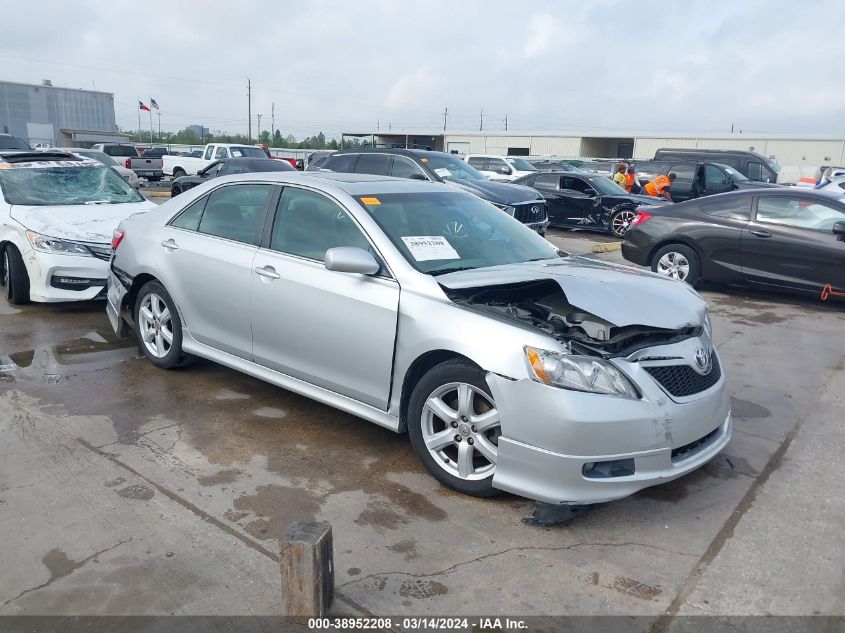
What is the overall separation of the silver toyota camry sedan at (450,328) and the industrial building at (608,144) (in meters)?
40.0

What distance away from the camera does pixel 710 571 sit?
3.19 m

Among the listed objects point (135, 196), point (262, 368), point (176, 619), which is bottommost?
point (176, 619)

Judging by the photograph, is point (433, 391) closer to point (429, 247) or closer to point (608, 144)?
point (429, 247)

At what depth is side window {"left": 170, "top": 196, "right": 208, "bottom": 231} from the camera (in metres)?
5.45

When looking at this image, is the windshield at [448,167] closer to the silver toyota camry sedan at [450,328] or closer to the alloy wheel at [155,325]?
the silver toyota camry sedan at [450,328]

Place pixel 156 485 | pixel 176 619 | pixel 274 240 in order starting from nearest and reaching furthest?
pixel 176 619
pixel 156 485
pixel 274 240

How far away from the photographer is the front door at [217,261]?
4.89 meters

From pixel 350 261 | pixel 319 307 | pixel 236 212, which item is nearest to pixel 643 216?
pixel 236 212

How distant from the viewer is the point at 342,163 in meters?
14.0

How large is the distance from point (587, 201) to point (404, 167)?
463cm

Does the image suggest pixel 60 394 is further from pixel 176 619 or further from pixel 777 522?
pixel 777 522

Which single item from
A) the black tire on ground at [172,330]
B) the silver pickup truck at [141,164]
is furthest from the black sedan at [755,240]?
the silver pickup truck at [141,164]

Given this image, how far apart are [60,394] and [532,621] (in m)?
3.96

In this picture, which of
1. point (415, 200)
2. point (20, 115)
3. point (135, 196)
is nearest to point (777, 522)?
point (415, 200)
